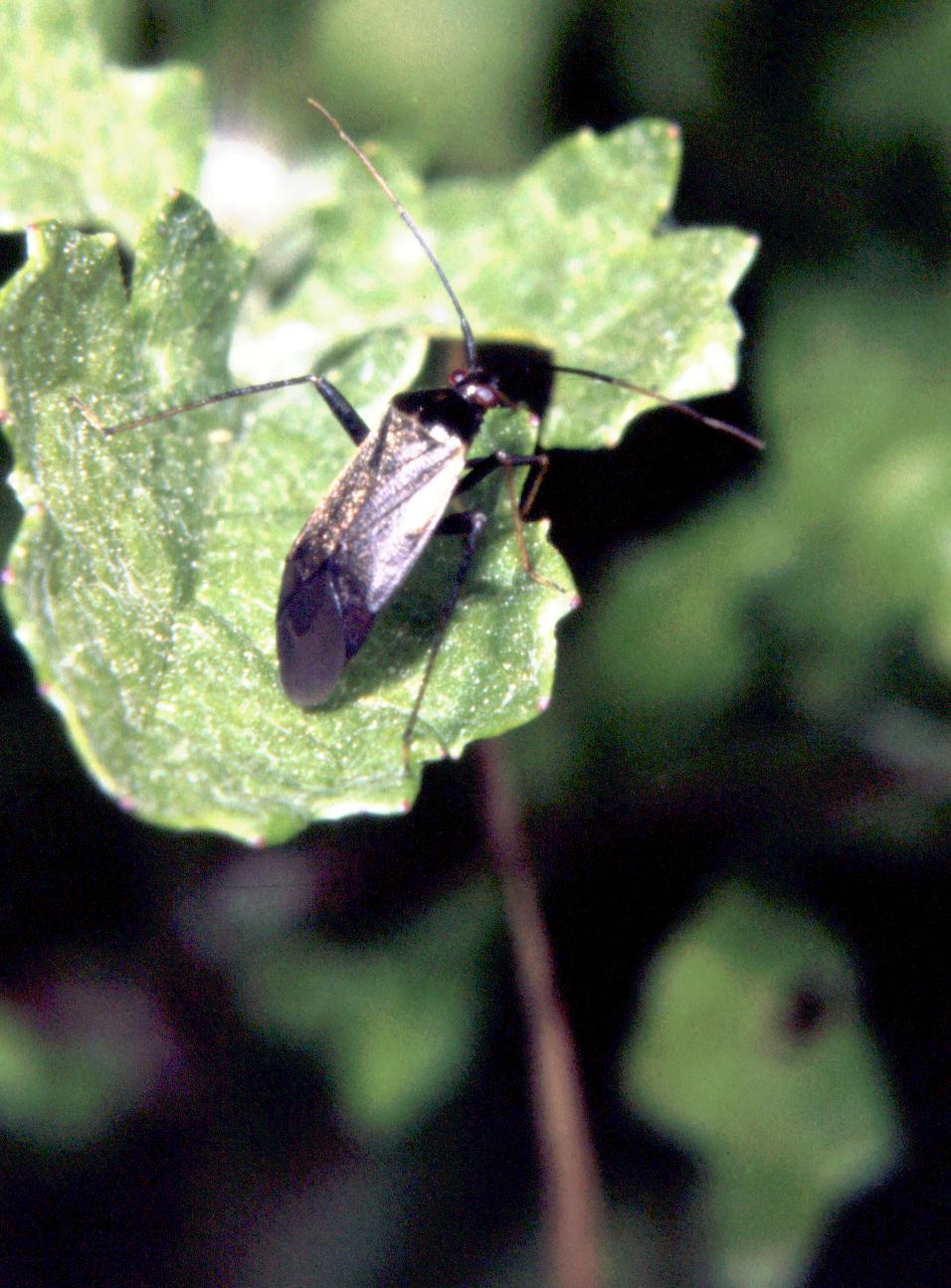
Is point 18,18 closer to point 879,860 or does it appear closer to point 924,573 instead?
point 924,573

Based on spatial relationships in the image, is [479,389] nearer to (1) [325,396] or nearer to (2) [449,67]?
(1) [325,396]

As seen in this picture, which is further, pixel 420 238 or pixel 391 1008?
pixel 391 1008

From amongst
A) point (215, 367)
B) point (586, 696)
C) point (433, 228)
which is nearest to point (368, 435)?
point (215, 367)

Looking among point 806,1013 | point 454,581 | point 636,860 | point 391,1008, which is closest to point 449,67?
point 454,581

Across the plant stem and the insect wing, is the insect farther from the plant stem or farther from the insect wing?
the plant stem

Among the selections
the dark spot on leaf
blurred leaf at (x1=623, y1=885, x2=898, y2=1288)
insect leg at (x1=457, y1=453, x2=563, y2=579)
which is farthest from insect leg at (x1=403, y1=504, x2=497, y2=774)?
the dark spot on leaf
